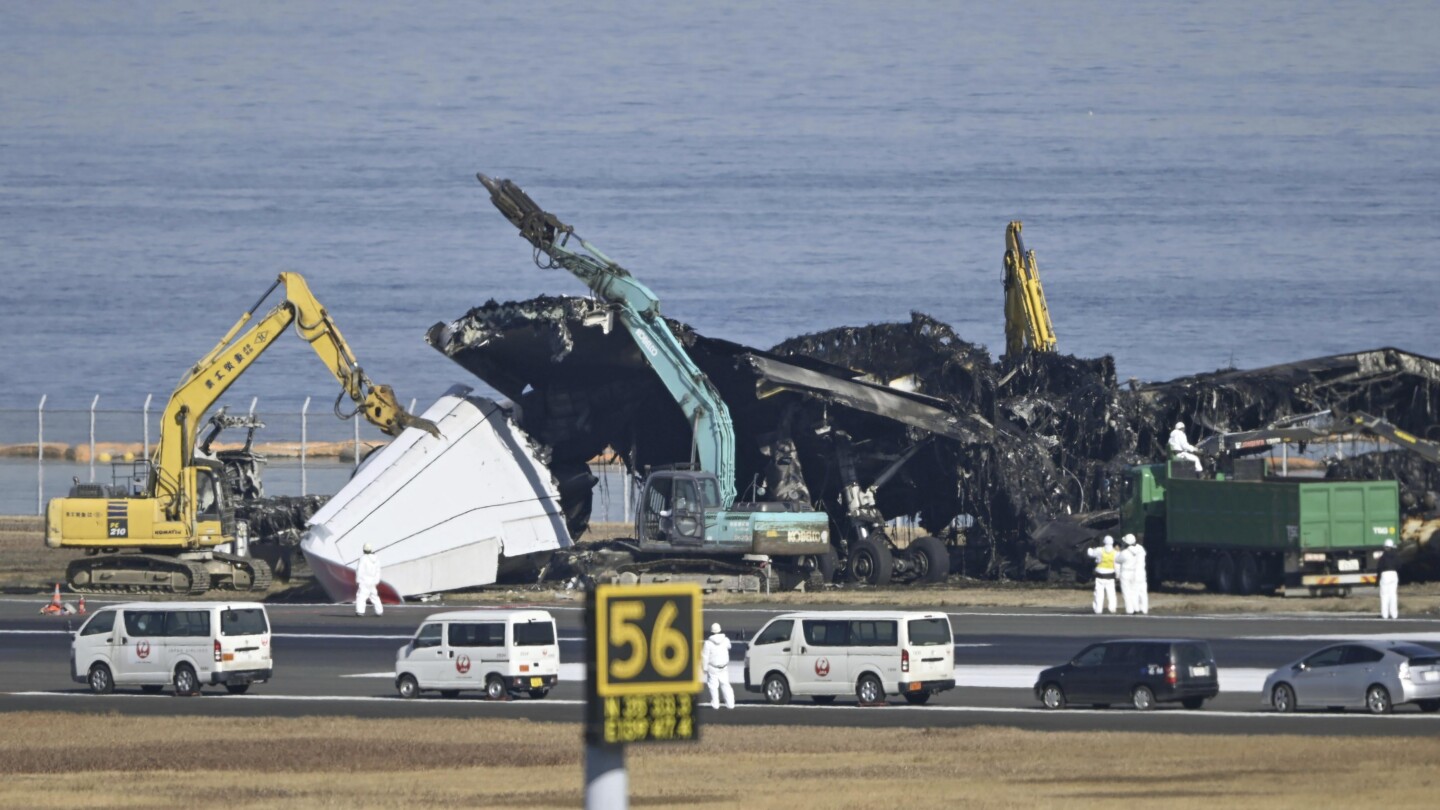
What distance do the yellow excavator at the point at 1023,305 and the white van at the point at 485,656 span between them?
3322 centimetres

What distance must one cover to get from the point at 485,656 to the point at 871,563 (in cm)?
2432

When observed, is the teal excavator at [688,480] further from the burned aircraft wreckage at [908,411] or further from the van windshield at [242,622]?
the van windshield at [242,622]

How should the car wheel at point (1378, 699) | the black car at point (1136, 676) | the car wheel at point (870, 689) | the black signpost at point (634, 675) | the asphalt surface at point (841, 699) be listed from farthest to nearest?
the car wheel at point (870, 689)
the black car at point (1136, 676)
the asphalt surface at point (841, 699)
the car wheel at point (1378, 699)
the black signpost at point (634, 675)

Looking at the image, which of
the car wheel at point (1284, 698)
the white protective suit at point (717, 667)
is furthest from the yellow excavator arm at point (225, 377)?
the car wheel at point (1284, 698)

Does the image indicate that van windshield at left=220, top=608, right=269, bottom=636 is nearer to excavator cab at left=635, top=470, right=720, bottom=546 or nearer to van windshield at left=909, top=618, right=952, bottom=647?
van windshield at left=909, top=618, right=952, bottom=647

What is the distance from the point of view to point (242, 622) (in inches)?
1572

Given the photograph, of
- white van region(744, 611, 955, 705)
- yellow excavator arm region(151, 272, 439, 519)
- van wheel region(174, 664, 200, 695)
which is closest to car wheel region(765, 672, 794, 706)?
white van region(744, 611, 955, 705)

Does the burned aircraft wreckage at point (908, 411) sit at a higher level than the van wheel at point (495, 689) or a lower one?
higher

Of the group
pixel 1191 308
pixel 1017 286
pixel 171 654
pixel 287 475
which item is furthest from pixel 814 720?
pixel 1191 308

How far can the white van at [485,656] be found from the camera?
38625 millimetres

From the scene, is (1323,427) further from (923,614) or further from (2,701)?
(2,701)

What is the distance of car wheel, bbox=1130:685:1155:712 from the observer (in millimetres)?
35938

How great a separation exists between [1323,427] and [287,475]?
56.5 m

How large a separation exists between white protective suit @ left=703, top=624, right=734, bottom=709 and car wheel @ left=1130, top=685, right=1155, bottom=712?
21.3 feet
